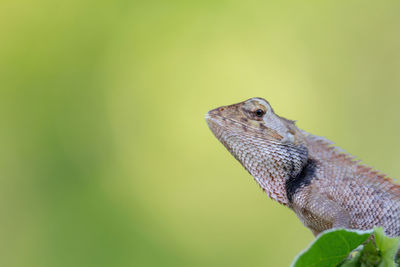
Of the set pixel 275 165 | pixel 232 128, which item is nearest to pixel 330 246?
pixel 275 165

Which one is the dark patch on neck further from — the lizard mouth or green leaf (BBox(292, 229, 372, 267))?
green leaf (BBox(292, 229, 372, 267))

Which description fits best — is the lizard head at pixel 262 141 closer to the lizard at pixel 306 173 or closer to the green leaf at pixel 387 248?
the lizard at pixel 306 173

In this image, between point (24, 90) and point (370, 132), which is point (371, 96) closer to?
point (370, 132)

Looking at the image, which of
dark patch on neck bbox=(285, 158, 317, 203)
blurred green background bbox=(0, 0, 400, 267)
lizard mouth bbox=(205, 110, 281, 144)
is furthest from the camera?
blurred green background bbox=(0, 0, 400, 267)

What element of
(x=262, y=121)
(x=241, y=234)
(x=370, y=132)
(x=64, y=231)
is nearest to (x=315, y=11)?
(x=370, y=132)

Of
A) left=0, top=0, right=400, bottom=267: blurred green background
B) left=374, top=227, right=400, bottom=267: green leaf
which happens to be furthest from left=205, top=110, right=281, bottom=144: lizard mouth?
left=0, top=0, right=400, bottom=267: blurred green background

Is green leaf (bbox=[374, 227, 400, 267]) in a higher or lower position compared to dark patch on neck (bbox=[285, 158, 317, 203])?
higher
